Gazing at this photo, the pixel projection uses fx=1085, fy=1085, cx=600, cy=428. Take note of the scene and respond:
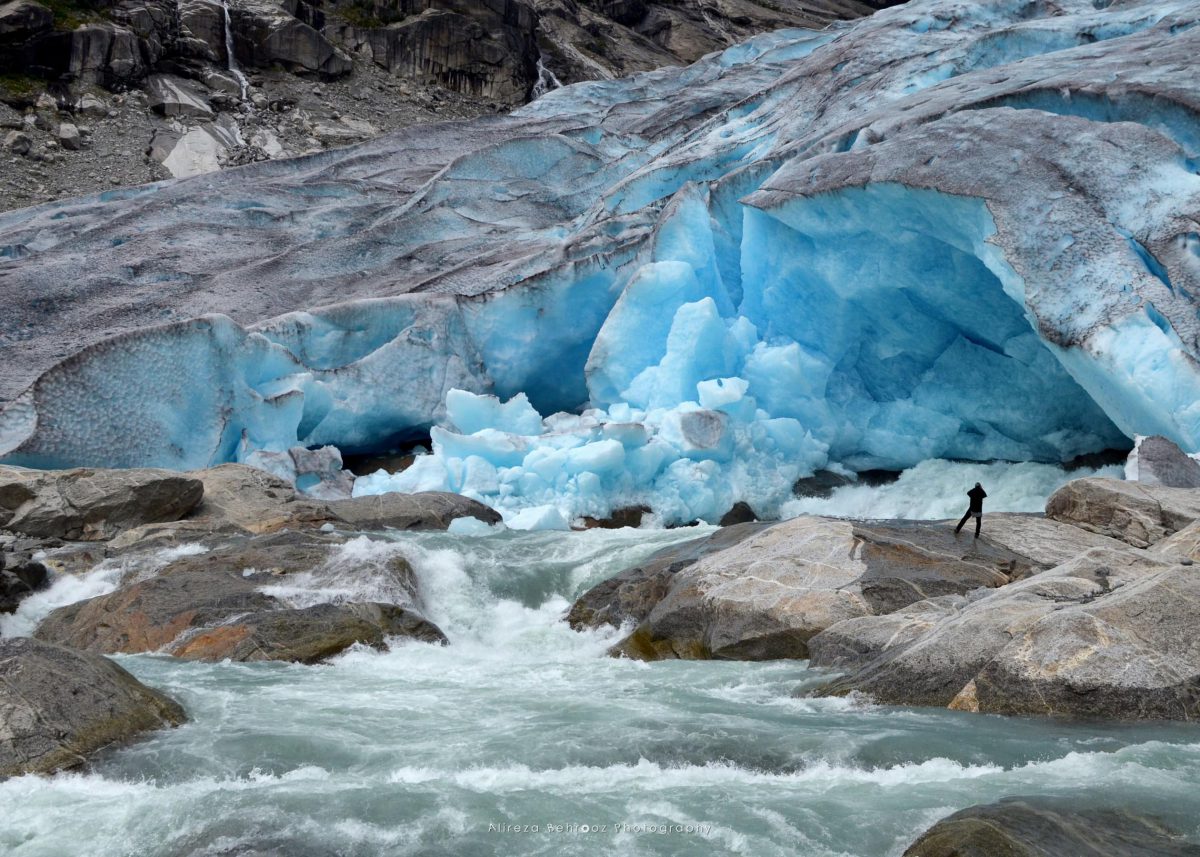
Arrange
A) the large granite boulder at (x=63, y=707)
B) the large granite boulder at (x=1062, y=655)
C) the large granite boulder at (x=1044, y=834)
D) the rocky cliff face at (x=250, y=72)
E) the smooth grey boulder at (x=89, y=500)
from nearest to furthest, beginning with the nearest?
the large granite boulder at (x=1044, y=834) < the large granite boulder at (x=63, y=707) < the large granite boulder at (x=1062, y=655) < the smooth grey boulder at (x=89, y=500) < the rocky cliff face at (x=250, y=72)

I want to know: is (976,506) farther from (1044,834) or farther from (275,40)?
(275,40)

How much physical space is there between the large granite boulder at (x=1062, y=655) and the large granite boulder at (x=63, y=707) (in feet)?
12.3

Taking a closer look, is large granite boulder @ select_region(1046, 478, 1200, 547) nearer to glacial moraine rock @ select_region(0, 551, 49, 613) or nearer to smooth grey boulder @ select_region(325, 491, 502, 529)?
smooth grey boulder @ select_region(325, 491, 502, 529)

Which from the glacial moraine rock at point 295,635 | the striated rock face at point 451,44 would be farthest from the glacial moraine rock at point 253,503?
the striated rock face at point 451,44

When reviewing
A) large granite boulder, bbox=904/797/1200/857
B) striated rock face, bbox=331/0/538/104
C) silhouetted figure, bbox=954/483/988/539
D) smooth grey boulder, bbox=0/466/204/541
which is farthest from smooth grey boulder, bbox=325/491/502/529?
striated rock face, bbox=331/0/538/104

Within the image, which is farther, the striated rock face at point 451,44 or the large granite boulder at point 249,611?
the striated rock face at point 451,44

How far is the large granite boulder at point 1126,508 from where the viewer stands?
840 cm

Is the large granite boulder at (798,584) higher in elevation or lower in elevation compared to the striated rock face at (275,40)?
lower

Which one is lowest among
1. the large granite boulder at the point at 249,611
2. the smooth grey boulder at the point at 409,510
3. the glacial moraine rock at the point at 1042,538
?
the smooth grey boulder at the point at 409,510

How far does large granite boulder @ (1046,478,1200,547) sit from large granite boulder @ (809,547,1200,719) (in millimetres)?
1933

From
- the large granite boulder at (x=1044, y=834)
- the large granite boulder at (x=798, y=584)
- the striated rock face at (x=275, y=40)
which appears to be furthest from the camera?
the striated rock face at (x=275, y=40)

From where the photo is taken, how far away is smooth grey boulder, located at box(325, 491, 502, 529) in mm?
11602

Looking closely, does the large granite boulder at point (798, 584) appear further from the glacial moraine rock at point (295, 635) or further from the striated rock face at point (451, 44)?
the striated rock face at point (451, 44)

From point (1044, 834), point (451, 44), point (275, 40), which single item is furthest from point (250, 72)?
point (1044, 834)
